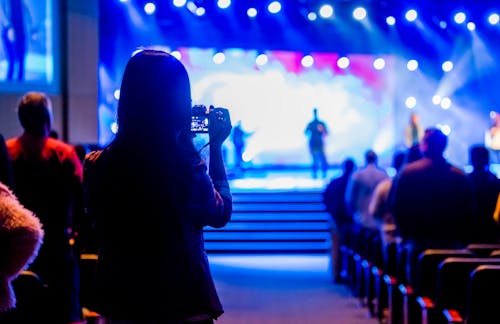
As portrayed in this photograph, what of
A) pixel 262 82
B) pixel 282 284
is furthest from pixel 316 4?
pixel 282 284

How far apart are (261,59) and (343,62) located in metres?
1.79

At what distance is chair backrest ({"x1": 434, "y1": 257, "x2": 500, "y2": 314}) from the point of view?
11.3 feet

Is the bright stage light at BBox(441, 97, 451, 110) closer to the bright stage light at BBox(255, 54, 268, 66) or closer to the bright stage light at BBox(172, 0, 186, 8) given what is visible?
the bright stage light at BBox(255, 54, 268, 66)

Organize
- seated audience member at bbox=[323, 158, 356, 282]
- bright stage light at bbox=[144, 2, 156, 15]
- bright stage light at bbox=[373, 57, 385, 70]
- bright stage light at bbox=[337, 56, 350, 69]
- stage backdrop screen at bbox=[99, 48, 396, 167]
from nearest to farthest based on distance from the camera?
seated audience member at bbox=[323, 158, 356, 282]
bright stage light at bbox=[144, 2, 156, 15]
stage backdrop screen at bbox=[99, 48, 396, 167]
bright stage light at bbox=[337, 56, 350, 69]
bright stage light at bbox=[373, 57, 385, 70]

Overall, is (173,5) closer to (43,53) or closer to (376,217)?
(43,53)

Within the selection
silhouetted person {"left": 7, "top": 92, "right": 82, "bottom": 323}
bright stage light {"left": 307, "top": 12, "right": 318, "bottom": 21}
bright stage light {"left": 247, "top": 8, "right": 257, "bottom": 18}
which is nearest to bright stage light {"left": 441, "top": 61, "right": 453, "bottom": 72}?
bright stage light {"left": 307, "top": 12, "right": 318, "bottom": 21}

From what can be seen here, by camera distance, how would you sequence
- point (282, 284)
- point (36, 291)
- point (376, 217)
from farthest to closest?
1. point (282, 284)
2. point (376, 217)
3. point (36, 291)

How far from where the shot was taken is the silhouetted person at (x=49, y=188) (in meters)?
3.79

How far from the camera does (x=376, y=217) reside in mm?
6340

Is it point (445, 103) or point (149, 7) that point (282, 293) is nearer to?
point (149, 7)

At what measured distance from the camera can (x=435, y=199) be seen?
16.0ft

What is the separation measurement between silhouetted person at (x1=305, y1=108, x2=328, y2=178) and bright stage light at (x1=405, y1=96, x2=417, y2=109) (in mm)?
2288

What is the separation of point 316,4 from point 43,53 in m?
7.14

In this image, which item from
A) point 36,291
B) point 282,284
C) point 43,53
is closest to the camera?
point 36,291
